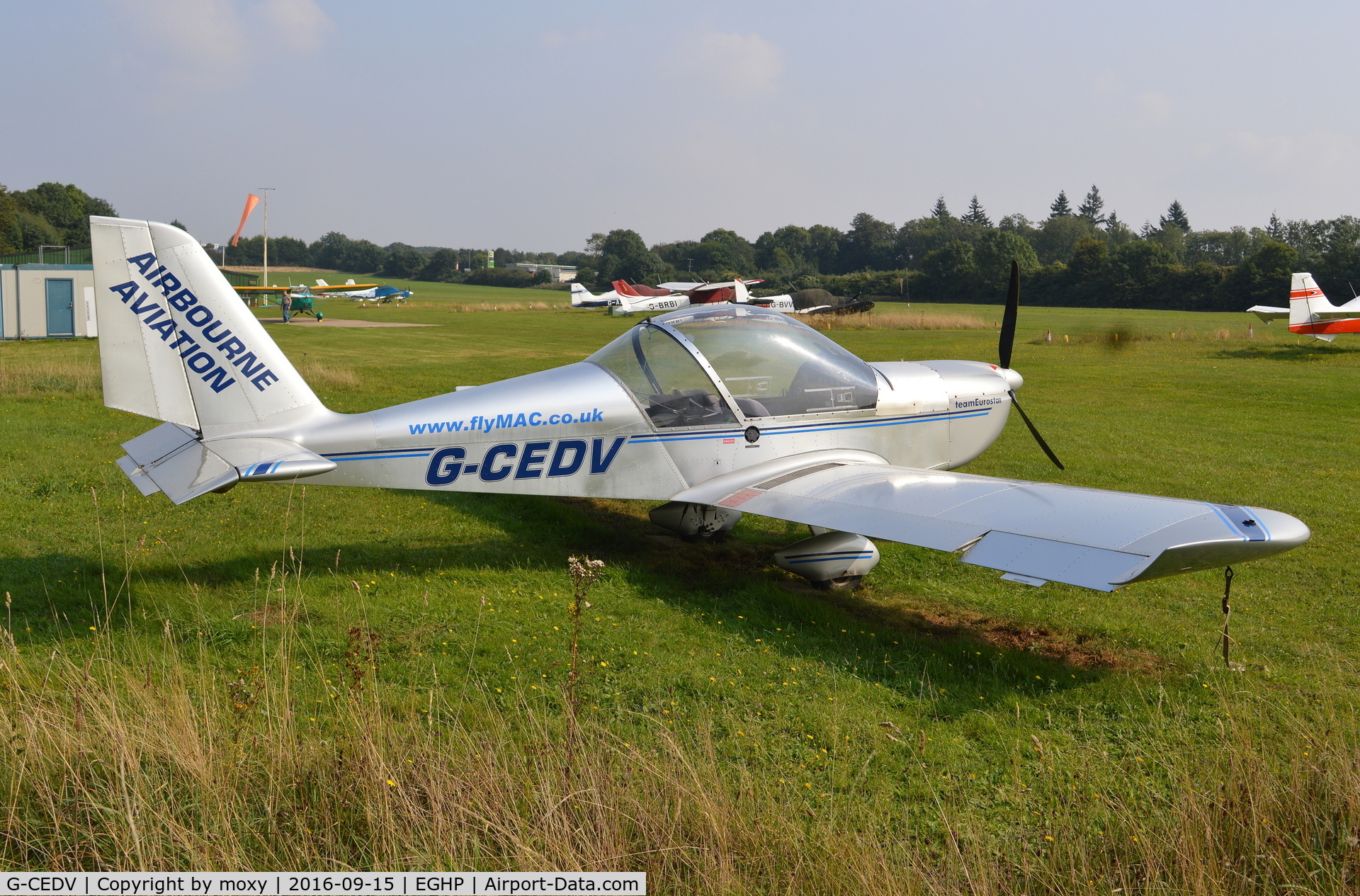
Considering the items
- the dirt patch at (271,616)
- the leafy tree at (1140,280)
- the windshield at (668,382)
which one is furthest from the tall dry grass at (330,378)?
the leafy tree at (1140,280)

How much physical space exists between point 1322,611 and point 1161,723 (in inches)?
116

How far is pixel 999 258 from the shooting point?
8644cm

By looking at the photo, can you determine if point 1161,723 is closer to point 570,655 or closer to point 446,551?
point 570,655

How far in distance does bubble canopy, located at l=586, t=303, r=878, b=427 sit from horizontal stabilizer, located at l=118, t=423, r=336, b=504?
2.38 metres

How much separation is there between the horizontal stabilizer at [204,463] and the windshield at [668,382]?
7.73 feet

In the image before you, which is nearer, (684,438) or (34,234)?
(684,438)

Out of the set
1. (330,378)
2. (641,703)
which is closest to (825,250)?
(330,378)

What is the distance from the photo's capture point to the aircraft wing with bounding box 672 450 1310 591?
4531 millimetres

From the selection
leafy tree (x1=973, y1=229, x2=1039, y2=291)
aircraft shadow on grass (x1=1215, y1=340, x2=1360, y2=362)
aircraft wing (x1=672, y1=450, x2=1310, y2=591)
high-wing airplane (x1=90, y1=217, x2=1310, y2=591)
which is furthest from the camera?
leafy tree (x1=973, y1=229, x2=1039, y2=291)

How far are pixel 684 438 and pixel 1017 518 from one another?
2.65 m

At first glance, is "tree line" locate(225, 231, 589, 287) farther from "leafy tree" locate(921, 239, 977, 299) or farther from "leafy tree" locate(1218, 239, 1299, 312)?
"leafy tree" locate(1218, 239, 1299, 312)

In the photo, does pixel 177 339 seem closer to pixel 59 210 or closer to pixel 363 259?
pixel 59 210

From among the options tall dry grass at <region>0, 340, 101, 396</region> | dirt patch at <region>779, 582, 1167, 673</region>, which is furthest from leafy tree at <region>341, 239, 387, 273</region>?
dirt patch at <region>779, 582, 1167, 673</region>

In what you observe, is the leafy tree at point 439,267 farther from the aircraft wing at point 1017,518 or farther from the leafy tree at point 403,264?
the aircraft wing at point 1017,518
